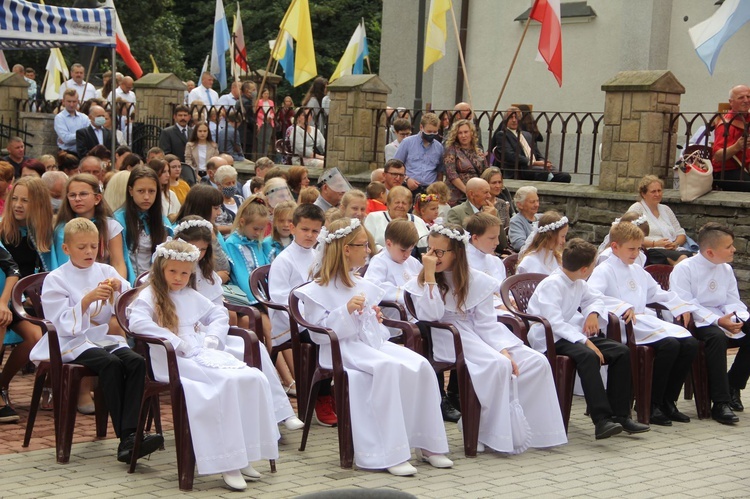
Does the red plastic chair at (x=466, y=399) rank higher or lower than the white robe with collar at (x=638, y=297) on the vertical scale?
lower

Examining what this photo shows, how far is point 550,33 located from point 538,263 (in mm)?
6238

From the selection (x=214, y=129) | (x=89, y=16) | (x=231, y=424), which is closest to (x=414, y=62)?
(x=214, y=129)

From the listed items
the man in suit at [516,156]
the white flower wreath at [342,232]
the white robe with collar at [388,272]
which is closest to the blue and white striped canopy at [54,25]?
the man in suit at [516,156]

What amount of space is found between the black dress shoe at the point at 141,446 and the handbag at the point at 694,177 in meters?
7.83

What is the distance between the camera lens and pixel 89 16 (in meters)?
12.2

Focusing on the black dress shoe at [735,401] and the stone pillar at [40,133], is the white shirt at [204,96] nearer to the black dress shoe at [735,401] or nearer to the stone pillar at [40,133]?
the stone pillar at [40,133]

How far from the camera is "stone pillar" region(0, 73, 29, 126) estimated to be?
68.8ft

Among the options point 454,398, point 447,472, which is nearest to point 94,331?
point 447,472

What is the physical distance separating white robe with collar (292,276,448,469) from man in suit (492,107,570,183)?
7776 mm

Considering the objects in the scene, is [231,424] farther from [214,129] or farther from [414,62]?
[414,62]

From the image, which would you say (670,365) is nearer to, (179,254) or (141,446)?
(179,254)

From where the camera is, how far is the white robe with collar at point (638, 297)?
819 cm

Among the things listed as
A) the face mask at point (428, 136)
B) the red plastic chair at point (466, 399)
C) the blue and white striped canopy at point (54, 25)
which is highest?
the blue and white striped canopy at point (54, 25)

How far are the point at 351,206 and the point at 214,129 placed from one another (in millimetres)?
9226
